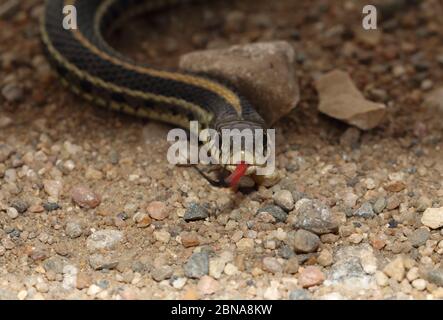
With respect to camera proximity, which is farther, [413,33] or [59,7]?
[413,33]

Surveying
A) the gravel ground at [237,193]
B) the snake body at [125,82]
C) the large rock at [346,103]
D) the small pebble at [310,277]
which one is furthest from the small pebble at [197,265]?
the large rock at [346,103]

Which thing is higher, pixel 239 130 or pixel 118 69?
pixel 118 69

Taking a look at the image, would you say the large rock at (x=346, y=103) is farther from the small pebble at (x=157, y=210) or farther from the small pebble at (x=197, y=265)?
the small pebble at (x=197, y=265)

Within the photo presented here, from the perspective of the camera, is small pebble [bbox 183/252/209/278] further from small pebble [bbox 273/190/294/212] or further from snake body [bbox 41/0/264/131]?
snake body [bbox 41/0/264/131]
